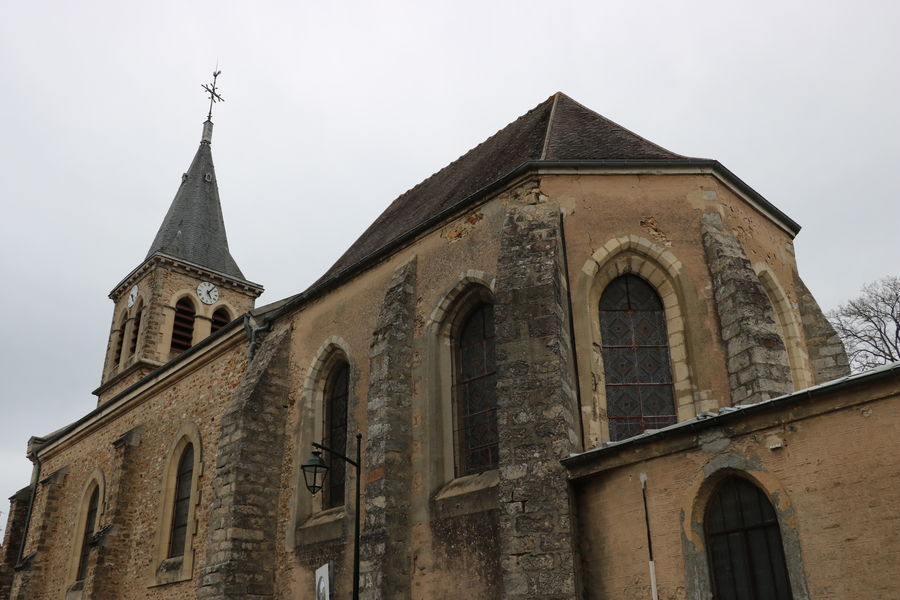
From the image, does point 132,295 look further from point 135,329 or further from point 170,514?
point 170,514

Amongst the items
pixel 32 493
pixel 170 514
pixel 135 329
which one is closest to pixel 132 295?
pixel 135 329

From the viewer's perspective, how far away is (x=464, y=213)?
10.5 m

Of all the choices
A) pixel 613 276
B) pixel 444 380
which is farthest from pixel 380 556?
pixel 613 276

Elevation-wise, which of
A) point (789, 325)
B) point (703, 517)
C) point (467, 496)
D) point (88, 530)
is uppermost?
point (789, 325)

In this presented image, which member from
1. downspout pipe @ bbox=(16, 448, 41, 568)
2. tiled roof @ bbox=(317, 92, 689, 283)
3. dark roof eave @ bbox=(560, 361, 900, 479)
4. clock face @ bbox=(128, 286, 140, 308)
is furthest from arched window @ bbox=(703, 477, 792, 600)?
clock face @ bbox=(128, 286, 140, 308)

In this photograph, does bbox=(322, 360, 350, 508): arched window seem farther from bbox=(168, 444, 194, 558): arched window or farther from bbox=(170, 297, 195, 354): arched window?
bbox=(170, 297, 195, 354): arched window

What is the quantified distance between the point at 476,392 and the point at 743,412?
4.31 metres

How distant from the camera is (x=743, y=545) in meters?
6.12

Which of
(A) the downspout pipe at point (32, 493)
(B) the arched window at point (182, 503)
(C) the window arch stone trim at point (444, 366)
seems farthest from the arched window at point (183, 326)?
(C) the window arch stone trim at point (444, 366)

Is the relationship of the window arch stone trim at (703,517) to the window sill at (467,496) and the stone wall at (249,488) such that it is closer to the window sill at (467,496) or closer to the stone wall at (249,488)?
the window sill at (467,496)

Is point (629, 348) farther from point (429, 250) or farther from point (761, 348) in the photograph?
point (429, 250)

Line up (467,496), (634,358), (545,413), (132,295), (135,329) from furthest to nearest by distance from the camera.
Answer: (132,295)
(135,329)
(634,358)
(467,496)
(545,413)

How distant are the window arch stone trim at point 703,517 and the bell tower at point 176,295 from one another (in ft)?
71.9

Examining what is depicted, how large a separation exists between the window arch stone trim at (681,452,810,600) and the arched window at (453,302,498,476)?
322cm
